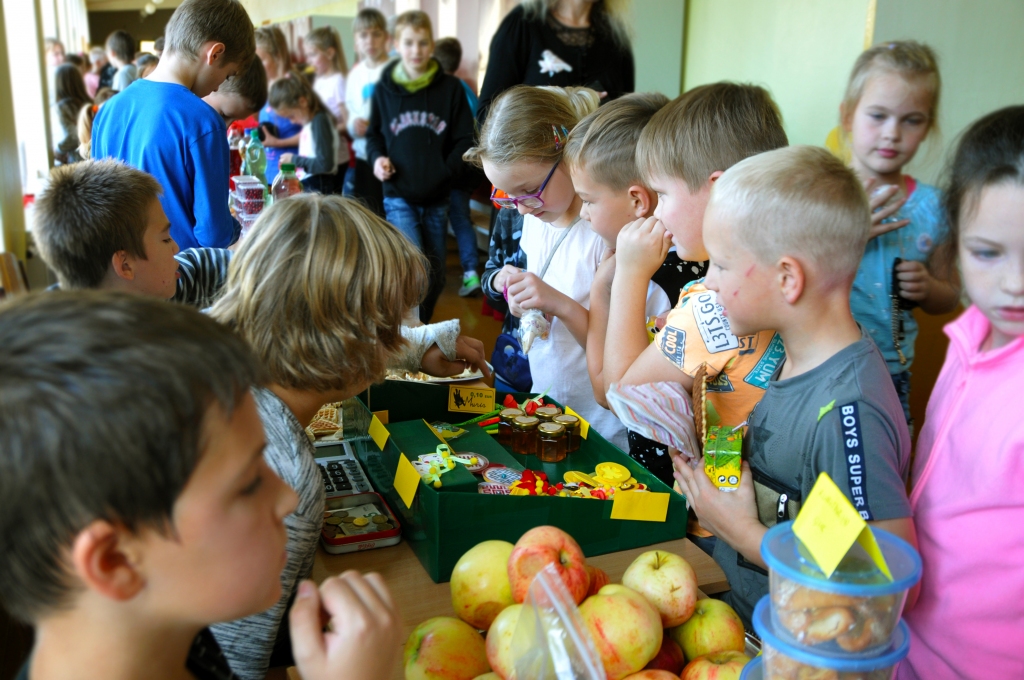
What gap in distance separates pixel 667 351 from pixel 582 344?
67cm

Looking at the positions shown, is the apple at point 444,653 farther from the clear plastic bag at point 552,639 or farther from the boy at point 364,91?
the boy at point 364,91

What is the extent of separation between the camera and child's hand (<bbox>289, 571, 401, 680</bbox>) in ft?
2.82

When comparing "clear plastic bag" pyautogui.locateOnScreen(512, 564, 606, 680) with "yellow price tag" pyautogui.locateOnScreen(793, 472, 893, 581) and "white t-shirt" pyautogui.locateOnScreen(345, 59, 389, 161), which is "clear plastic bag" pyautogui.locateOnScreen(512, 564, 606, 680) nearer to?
"yellow price tag" pyautogui.locateOnScreen(793, 472, 893, 581)

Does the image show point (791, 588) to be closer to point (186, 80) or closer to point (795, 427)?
point (795, 427)

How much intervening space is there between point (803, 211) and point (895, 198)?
1.30 m

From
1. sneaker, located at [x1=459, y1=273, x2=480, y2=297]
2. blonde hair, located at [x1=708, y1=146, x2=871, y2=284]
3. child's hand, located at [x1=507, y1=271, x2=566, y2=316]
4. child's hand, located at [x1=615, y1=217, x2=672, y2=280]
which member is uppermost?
blonde hair, located at [x1=708, y1=146, x2=871, y2=284]

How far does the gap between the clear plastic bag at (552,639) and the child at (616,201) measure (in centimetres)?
94

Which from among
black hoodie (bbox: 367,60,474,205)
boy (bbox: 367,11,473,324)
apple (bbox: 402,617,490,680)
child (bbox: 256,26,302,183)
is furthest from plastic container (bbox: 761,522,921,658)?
child (bbox: 256,26,302,183)

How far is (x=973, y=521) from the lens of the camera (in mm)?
1120

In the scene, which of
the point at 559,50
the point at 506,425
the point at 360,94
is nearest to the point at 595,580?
the point at 506,425

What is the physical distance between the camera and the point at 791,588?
837 mm

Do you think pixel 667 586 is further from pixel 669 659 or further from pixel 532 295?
pixel 532 295

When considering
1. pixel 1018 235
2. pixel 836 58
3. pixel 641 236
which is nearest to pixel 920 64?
pixel 641 236

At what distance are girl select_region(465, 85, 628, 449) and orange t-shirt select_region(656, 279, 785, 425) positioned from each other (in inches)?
23.9
